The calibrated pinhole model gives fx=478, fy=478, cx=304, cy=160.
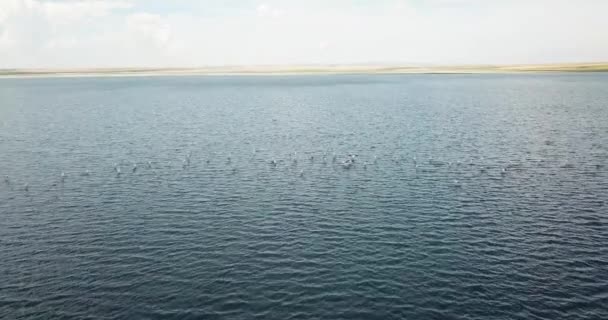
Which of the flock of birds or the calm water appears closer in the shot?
the calm water

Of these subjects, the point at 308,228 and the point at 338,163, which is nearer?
the point at 308,228

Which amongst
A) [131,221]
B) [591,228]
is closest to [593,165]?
[591,228]

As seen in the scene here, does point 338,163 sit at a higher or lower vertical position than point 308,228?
higher

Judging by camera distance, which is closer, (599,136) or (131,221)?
(131,221)

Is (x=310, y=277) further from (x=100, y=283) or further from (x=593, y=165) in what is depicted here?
(x=593, y=165)

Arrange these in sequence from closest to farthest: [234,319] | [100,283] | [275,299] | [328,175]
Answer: [234,319]
[275,299]
[100,283]
[328,175]

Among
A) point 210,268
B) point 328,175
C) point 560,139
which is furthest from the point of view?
point 560,139

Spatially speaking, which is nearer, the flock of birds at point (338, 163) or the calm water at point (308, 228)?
the calm water at point (308, 228)
